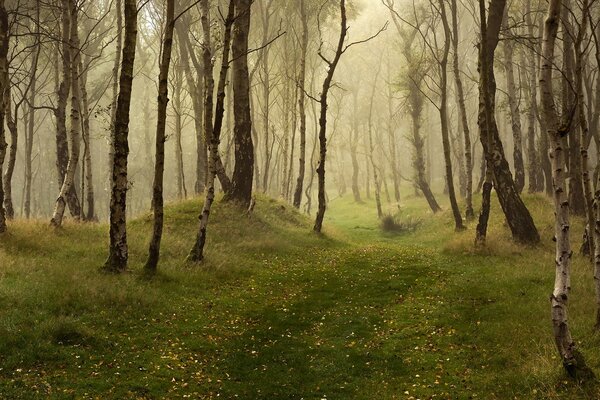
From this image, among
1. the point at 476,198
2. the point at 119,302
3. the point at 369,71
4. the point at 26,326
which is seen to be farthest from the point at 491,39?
the point at 369,71

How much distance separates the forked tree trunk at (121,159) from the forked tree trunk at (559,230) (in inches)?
380

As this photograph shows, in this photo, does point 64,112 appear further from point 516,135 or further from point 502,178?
point 516,135

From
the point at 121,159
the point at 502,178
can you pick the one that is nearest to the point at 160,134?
the point at 121,159

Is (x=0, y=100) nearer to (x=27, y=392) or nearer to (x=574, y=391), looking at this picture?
(x=27, y=392)

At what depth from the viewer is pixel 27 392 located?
22.6 feet

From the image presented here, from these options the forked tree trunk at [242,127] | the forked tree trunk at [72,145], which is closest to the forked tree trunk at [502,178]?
the forked tree trunk at [242,127]

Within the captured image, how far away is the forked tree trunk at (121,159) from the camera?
1215 cm

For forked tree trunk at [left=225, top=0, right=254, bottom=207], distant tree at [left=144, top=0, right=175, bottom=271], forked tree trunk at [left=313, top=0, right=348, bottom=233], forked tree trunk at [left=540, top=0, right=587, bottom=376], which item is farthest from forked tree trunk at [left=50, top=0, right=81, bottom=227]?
forked tree trunk at [left=540, top=0, right=587, bottom=376]

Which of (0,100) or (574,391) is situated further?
(0,100)

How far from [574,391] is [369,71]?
58816 mm

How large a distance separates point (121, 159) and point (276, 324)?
19.5 ft

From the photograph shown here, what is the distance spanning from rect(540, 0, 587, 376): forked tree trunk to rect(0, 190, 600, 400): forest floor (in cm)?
39

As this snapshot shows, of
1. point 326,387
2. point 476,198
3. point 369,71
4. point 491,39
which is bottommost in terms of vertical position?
point 326,387

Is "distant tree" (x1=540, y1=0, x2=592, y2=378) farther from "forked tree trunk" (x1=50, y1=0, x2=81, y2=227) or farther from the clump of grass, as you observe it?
the clump of grass
